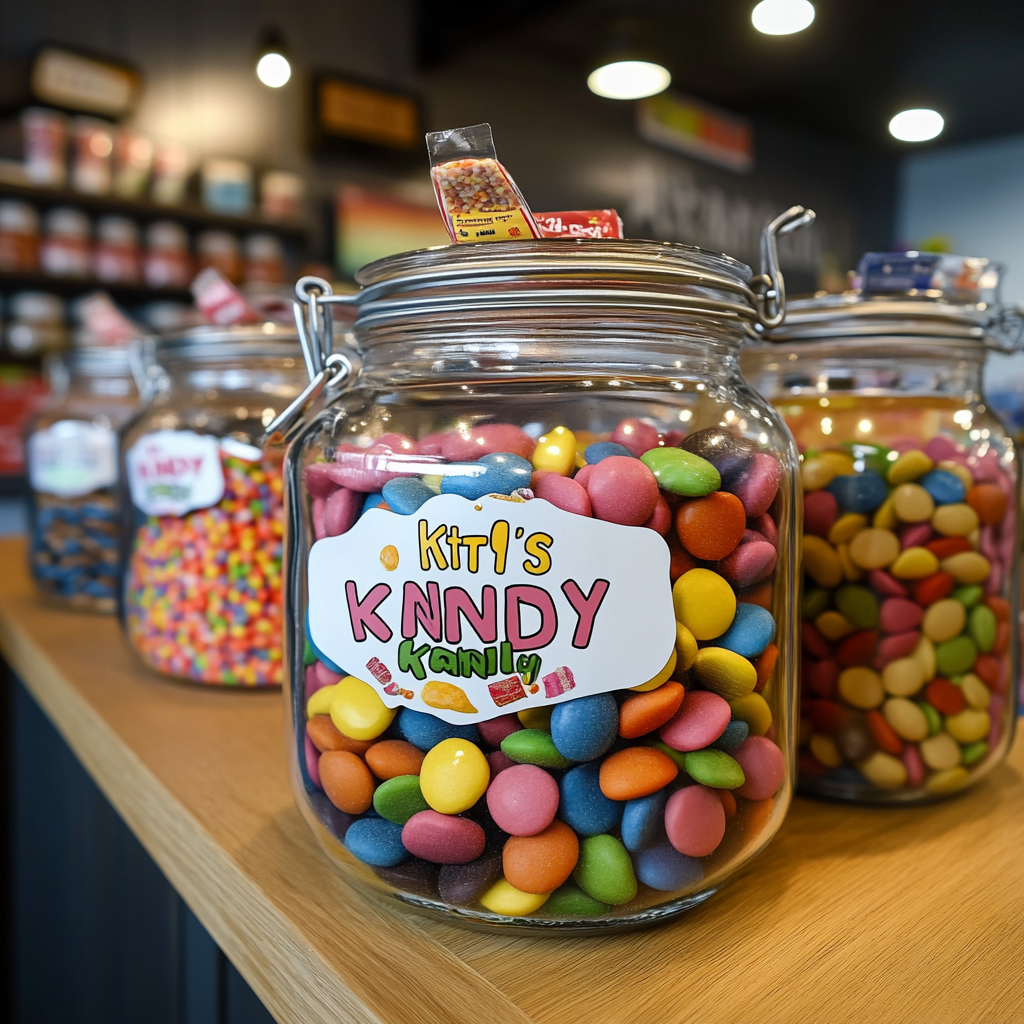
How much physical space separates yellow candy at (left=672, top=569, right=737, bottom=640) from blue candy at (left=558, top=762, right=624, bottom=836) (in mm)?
74

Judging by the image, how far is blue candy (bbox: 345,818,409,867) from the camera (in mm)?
404

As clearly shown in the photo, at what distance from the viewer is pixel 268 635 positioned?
0.76 m

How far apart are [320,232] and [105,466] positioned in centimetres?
261

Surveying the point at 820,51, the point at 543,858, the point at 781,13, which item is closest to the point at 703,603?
the point at 543,858

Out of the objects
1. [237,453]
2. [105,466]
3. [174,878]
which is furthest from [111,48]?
[174,878]

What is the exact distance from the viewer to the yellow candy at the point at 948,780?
541 mm

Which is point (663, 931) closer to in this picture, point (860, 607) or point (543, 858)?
point (543, 858)

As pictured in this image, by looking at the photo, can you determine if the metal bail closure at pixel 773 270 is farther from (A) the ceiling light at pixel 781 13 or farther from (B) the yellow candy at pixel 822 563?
(A) the ceiling light at pixel 781 13

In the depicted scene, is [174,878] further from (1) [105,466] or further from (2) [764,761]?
(1) [105,466]

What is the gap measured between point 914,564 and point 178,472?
0.57 meters

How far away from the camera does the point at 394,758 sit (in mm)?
402

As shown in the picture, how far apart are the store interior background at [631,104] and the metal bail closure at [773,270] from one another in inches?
41.6

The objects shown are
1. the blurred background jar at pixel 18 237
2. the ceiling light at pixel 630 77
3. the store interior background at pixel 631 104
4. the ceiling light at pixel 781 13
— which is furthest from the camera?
the ceiling light at pixel 630 77

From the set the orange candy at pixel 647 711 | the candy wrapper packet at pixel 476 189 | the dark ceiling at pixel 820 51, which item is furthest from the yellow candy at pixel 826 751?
the dark ceiling at pixel 820 51
